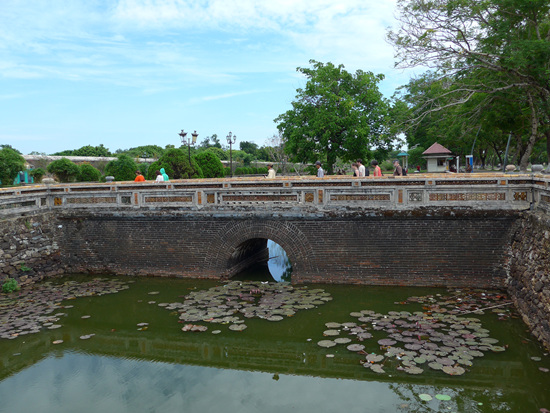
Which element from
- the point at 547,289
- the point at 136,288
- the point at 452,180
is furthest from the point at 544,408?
the point at 136,288

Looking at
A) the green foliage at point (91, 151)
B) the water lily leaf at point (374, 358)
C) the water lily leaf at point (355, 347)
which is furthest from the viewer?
the green foliage at point (91, 151)

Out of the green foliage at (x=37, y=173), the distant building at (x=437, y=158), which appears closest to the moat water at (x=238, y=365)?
the distant building at (x=437, y=158)

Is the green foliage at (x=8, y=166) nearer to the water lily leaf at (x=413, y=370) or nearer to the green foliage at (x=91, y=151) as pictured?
the water lily leaf at (x=413, y=370)

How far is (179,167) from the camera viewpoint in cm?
2462

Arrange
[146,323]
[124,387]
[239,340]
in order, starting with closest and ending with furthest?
1. [124,387]
2. [239,340]
3. [146,323]

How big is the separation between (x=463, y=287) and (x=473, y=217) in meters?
1.66

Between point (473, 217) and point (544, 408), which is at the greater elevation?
point (473, 217)

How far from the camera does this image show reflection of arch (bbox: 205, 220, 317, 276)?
1095cm

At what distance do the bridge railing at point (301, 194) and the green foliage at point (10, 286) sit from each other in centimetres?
179

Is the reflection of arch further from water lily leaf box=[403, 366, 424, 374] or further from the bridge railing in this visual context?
water lily leaf box=[403, 366, 424, 374]

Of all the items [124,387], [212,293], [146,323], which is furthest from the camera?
[212,293]

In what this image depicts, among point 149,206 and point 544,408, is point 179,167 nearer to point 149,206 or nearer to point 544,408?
point 149,206

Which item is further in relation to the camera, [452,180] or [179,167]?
[179,167]

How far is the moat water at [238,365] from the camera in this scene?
612 centimetres
